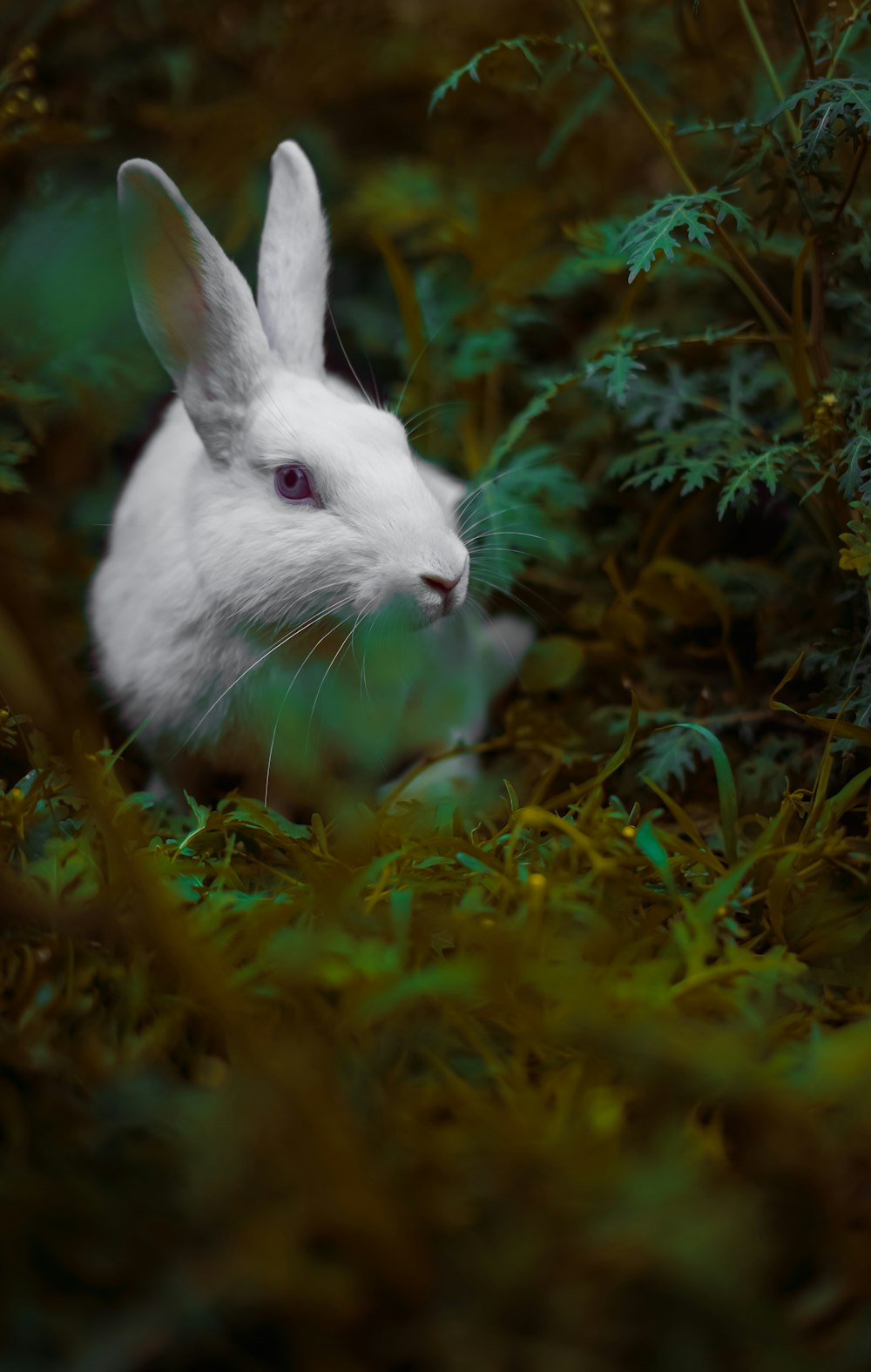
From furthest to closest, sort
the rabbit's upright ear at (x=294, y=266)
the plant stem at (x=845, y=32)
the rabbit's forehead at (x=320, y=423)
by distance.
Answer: the rabbit's upright ear at (x=294, y=266), the rabbit's forehead at (x=320, y=423), the plant stem at (x=845, y=32)

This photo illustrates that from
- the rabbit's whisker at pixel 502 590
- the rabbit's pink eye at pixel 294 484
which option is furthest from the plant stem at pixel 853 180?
the rabbit's pink eye at pixel 294 484

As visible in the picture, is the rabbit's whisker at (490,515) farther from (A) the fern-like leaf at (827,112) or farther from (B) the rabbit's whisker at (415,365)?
(A) the fern-like leaf at (827,112)

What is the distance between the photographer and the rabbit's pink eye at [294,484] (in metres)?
2.21

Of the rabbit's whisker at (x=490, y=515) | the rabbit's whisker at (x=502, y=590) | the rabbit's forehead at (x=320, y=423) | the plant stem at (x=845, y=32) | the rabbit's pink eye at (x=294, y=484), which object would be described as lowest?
the rabbit's whisker at (x=502, y=590)

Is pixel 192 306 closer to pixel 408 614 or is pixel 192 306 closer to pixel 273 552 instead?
pixel 273 552

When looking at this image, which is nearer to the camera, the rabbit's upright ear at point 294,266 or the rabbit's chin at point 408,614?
the rabbit's chin at point 408,614

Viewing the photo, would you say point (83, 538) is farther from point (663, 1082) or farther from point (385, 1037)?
point (663, 1082)

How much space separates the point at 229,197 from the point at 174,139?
0.24m

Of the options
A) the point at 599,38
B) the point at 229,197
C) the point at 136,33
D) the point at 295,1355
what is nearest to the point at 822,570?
the point at 599,38

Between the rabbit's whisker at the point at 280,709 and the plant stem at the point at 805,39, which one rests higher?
the plant stem at the point at 805,39

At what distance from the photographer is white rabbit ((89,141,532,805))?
2.14 m

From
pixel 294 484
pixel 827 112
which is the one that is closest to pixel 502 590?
pixel 294 484

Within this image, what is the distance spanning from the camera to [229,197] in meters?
3.16

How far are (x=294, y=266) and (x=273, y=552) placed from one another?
30.6 inches
